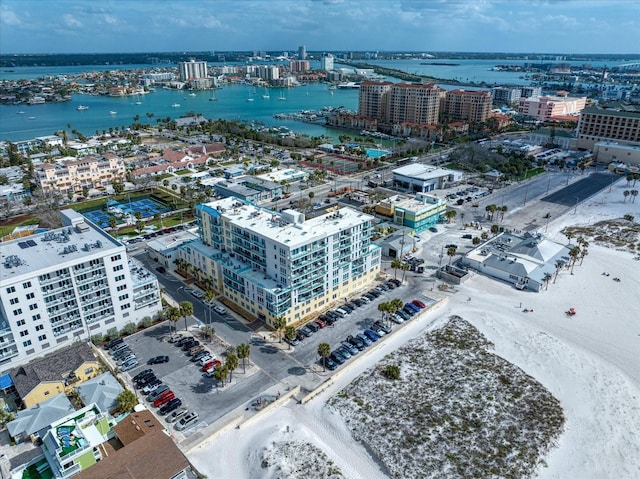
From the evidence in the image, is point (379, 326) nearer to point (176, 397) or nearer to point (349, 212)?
point (349, 212)

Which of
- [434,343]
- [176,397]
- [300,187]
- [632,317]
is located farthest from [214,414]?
[300,187]

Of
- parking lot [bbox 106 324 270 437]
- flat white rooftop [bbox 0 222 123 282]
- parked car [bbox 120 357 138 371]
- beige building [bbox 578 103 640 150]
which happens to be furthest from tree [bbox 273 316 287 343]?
beige building [bbox 578 103 640 150]

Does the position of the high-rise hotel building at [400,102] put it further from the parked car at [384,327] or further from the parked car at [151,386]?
the parked car at [151,386]

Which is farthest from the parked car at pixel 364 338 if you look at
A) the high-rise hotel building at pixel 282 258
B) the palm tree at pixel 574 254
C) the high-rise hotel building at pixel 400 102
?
the high-rise hotel building at pixel 400 102

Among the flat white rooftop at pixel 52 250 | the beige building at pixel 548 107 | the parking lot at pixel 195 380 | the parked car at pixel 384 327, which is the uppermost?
the beige building at pixel 548 107

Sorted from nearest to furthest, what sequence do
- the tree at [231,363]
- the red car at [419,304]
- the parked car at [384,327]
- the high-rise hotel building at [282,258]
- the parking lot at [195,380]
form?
the parking lot at [195,380] → the tree at [231,363] → the high-rise hotel building at [282,258] → the parked car at [384,327] → the red car at [419,304]

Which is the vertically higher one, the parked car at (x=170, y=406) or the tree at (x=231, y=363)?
the tree at (x=231, y=363)
